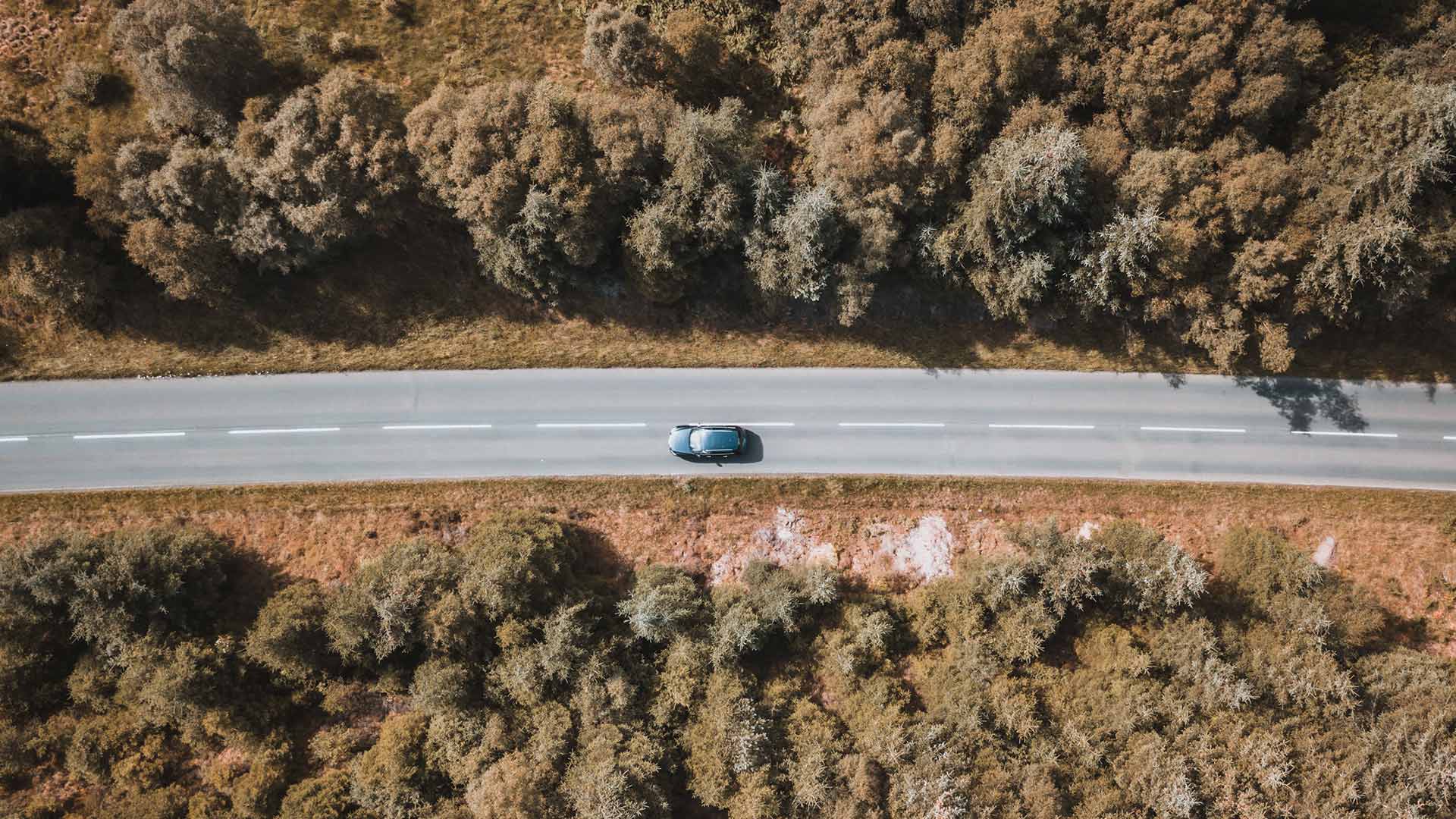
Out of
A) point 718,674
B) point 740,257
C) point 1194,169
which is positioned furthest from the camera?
point 740,257

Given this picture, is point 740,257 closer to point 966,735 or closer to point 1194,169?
point 1194,169

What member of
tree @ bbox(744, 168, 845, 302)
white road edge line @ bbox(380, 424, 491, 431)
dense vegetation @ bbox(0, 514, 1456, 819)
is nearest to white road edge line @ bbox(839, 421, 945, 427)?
dense vegetation @ bbox(0, 514, 1456, 819)

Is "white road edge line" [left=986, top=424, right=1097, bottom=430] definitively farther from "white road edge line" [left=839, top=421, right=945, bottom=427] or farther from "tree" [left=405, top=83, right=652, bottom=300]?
"tree" [left=405, top=83, right=652, bottom=300]

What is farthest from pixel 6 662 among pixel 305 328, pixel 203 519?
pixel 305 328

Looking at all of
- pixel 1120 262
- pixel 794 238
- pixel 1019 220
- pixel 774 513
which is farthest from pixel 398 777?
pixel 1120 262

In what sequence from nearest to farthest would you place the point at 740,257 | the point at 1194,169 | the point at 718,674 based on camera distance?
the point at 1194,169
the point at 718,674
the point at 740,257

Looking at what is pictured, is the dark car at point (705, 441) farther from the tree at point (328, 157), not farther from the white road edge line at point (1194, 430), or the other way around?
the white road edge line at point (1194, 430)

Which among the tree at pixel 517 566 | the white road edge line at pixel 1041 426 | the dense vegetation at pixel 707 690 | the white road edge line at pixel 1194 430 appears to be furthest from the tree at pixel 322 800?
the white road edge line at pixel 1194 430

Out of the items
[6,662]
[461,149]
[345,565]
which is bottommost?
[6,662]
